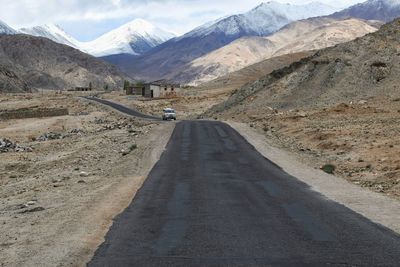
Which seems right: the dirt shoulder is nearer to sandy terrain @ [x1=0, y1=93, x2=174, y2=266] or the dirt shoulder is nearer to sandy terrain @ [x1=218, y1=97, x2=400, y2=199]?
sandy terrain @ [x1=218, y1=97, x2=400, y2=199]

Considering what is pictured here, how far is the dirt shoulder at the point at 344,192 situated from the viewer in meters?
15.2

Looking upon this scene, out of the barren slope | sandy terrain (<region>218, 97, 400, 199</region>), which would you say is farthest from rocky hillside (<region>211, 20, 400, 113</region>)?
sandy terrain (<region>218, 97, 400, 199</region>)

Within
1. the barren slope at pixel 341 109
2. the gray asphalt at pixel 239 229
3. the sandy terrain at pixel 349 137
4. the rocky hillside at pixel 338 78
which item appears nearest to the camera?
the gray asphalt at pixel 239 229

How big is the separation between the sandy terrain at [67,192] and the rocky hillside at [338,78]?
2688 centimetres

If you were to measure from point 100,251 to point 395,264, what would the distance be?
5.60 meters

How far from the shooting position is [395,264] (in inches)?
401

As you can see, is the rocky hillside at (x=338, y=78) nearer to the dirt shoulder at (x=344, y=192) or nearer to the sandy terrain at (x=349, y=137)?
the sandy terrain at (x=349, y=137)

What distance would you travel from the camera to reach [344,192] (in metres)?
19.8

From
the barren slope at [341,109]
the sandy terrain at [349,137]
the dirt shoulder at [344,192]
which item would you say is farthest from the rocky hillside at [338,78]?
the dirt shoulder at [344,192]

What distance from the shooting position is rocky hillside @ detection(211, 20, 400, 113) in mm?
67750

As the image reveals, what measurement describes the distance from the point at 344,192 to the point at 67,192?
990 cm

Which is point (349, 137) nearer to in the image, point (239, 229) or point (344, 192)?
point (344, 192)

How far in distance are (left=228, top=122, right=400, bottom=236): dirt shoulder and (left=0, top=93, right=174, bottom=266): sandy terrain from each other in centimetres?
664

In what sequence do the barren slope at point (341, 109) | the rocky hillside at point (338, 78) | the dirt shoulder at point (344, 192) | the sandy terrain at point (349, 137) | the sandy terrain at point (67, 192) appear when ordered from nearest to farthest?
the sandy terrain at point (67, 192)
the dirt shoulder at point (344, 192)
the sandy terrain at point (349, 137)
the barren slope at point (341, 109)
the rocky hillside at point (338, 78)
